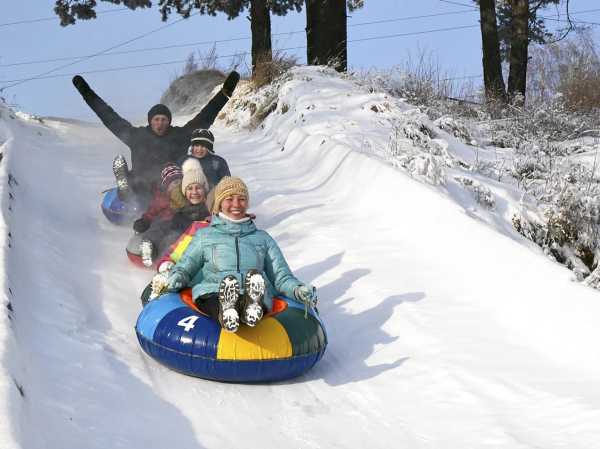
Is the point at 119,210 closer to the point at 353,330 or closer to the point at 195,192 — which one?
the point at 195,192

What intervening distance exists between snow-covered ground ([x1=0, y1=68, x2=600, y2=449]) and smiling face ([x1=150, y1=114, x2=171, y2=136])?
3.35 ft

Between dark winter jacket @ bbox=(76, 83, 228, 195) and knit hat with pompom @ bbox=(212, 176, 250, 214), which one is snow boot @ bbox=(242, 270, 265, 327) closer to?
knit hat with pompom @ bbox=(212, 176, 250, 214)

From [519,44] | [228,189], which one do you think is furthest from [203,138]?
[519,44]

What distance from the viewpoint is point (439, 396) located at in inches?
154

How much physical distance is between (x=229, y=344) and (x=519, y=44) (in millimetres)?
10638

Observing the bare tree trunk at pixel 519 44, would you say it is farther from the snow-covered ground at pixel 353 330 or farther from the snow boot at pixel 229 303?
the snow boot at pixel 229 303

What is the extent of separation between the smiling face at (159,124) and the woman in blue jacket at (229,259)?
2.96 m

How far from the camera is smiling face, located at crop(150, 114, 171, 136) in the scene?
24.3 feet

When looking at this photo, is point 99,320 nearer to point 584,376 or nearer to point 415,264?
point 415,264

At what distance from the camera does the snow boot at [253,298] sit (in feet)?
12.7

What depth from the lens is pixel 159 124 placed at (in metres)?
7.40

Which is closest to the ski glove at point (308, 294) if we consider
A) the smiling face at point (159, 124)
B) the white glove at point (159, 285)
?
the white glove at point (159, 285)

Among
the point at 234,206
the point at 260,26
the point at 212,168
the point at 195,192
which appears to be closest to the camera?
the point at 234,206

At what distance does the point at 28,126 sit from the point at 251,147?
13.1ft
